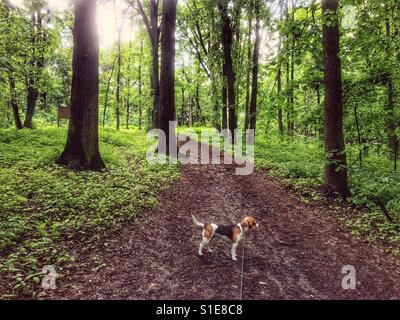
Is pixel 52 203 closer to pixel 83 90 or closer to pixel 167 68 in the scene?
pixel 83 90

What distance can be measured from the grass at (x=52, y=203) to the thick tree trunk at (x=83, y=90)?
23.3 inches

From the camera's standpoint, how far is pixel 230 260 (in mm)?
5449

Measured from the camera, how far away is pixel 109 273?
16.2 feet

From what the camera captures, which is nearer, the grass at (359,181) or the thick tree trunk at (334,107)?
the grass at (359,181)

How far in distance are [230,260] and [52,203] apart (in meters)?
4.08

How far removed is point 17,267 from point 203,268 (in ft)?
9.14

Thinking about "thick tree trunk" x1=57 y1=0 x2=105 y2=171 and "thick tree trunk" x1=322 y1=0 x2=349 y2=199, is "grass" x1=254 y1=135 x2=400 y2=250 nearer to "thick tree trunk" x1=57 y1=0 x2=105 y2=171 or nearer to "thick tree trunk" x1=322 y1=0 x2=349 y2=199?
"thick tree trunk" x1=322 y1=0 x2=349 y2=199

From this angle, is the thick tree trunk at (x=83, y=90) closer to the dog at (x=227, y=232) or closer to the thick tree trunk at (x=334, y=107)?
the dog at (x=227, y=232)

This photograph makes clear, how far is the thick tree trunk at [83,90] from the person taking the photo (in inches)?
372

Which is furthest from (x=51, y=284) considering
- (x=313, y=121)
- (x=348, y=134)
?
(x=348, y=134)

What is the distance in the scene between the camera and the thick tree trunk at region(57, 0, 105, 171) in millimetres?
9461

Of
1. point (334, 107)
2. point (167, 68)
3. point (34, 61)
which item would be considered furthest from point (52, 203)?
point (34, 61)

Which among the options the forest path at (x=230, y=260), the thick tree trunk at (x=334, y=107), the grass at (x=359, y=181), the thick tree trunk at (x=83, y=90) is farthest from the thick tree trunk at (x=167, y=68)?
the thick tree trunk at (x=334, y=107)

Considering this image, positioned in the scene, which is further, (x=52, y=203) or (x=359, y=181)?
(x=359, y=181)
